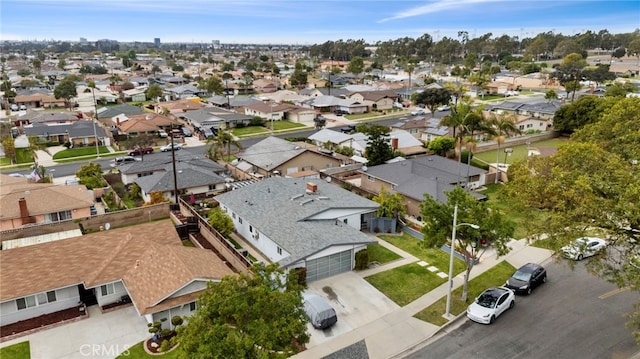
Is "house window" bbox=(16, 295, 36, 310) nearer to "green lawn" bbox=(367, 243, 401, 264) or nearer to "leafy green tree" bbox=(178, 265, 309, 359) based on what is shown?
"leafy green tree" bbox=(178, 265, 309, 359)

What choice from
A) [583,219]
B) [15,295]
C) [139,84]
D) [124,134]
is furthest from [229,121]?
[139,84]

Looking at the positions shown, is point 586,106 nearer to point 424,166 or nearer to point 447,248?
point 424,166

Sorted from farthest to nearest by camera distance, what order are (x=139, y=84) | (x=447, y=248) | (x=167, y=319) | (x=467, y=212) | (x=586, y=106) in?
1. (x=139, y=84)
2. (x=586, y=106)
3. (x=447, y=248)
4. (x=467, y=212)
5. (x=167, y=319)

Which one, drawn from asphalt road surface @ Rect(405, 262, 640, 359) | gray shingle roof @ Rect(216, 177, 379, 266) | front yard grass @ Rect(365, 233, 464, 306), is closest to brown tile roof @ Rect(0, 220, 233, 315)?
gray shingle roof @ Rect(216, 177, 379, 266)

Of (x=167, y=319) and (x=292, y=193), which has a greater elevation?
(x=292, y=193)

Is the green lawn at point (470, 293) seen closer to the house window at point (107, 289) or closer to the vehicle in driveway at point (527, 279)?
the vehicle in driveway at point (527, 279)

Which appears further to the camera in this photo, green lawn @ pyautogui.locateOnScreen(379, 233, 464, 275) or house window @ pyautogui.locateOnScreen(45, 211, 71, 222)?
house window @ pyautogui.locateOnScreen(45, 211, 71, 222)

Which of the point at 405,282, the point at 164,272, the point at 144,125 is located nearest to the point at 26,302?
the point at 164,272

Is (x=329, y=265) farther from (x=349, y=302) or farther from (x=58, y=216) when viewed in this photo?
(x=58, y=216)
